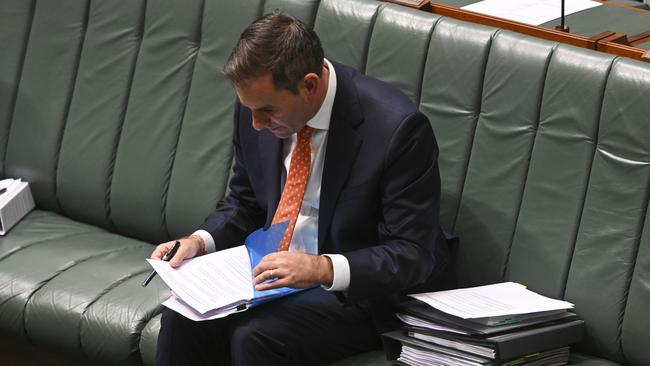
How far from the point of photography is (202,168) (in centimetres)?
316

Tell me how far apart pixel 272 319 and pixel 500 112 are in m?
0.78

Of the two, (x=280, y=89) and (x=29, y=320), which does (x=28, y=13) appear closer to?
(x=29, y=320)

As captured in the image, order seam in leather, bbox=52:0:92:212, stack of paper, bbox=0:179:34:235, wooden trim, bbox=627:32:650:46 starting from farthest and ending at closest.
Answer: seam in leather, bbox=52:0:92:212 < stack of paper, bbox=0:179:34:235 < wooden trim, bbox=627:32:650:46

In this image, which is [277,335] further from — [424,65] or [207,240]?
[424,65]

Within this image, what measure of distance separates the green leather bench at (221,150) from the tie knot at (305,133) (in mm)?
398

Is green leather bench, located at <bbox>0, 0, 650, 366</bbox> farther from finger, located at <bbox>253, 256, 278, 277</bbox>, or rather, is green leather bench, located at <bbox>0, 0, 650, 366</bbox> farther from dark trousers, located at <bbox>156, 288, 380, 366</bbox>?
finger, located at <bbox>253, 256, 278, 277</bbox>

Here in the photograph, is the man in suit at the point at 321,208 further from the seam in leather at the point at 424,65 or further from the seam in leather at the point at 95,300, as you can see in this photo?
the seam in leather at the point at 95,300

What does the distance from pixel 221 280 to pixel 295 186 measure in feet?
0.98

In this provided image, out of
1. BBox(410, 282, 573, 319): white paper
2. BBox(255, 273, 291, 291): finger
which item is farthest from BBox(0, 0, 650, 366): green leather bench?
BBox(255, 273, 291, 291): finger

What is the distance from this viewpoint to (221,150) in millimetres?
3145

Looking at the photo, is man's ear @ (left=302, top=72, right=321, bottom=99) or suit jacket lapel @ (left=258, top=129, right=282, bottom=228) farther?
suit jacket lapel @ (left=258, top=129, right=282, bottom=228)

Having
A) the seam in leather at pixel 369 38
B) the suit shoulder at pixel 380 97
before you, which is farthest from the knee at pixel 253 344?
the seam in leather at pixel 369 38

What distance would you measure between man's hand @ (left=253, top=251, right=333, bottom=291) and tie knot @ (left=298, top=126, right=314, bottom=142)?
1.08 ft

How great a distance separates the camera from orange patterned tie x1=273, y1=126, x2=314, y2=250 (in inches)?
103
